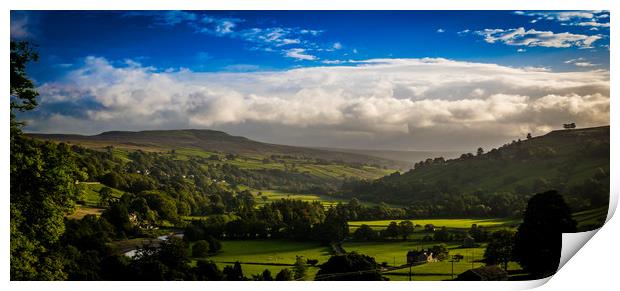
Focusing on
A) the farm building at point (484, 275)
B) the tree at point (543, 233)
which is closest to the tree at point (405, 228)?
the farm building at point (484, 275)

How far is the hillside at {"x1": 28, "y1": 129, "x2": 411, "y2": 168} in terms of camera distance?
469 inches

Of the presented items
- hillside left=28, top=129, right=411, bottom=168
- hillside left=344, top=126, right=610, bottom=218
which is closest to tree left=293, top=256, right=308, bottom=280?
hillside left=344, top=126, right=610, bottom=218

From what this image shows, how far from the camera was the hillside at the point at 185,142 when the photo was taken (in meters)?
11.9

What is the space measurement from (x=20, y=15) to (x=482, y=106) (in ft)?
28.2

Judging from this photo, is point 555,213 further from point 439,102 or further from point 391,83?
point 391,83

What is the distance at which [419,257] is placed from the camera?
11.5m

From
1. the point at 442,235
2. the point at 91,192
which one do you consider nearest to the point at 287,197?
the point at 442,235

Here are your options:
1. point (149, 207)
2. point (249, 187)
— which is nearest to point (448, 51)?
point (249, 187)

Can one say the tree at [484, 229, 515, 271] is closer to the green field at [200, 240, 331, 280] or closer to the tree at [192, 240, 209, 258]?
the green field at [200, 240, 331, 280]

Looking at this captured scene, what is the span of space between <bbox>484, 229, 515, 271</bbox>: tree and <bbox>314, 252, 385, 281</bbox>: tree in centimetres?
207

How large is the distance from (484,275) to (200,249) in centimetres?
512

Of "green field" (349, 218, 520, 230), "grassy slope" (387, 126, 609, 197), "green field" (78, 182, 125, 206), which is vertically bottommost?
"green field" (349, 218, 520, 230)

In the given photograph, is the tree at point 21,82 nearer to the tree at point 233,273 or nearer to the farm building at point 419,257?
the tree at point 233,273

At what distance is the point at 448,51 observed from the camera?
11.5 m
